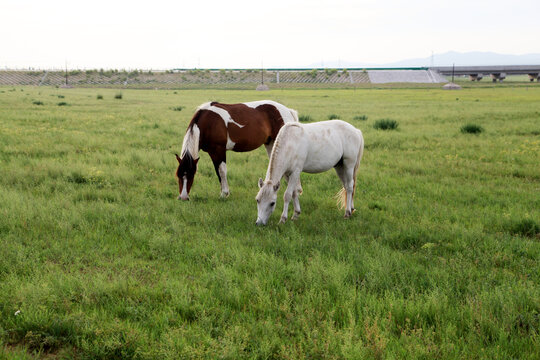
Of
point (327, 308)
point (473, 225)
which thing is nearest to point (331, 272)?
point (327, 308)

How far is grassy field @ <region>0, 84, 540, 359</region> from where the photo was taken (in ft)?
11.3

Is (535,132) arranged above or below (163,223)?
above

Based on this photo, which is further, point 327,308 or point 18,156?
point 18,156

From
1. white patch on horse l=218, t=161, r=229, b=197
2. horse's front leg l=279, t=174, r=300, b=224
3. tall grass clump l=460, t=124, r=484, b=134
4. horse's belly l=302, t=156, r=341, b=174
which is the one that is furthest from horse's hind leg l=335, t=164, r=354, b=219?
tall grass clump l=460, t=124, r=484, b=134

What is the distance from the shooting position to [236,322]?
12.3 feet

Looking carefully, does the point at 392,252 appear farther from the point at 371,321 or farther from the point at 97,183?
the point at 97,183

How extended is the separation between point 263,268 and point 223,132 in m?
4.36

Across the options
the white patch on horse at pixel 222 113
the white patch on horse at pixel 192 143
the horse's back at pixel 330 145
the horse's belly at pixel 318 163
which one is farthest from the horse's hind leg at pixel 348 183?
the white patch on horse at pixel 192 143

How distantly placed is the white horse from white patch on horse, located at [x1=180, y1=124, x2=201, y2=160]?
1.82m

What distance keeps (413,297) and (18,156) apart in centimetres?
1087

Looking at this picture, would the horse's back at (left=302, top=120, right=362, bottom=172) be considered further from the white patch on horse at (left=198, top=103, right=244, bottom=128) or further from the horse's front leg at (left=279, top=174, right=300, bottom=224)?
the white patch on horse at (left=198, top=103, right=244, bottom=128)

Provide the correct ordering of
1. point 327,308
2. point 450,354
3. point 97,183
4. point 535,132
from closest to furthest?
point 450,354 → point 327,308 → point 97,183 → point 535,132

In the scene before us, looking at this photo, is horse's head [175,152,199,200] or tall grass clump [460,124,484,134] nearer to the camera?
horse's head [175,152,199,200]

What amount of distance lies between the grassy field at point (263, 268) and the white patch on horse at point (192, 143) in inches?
37.1
